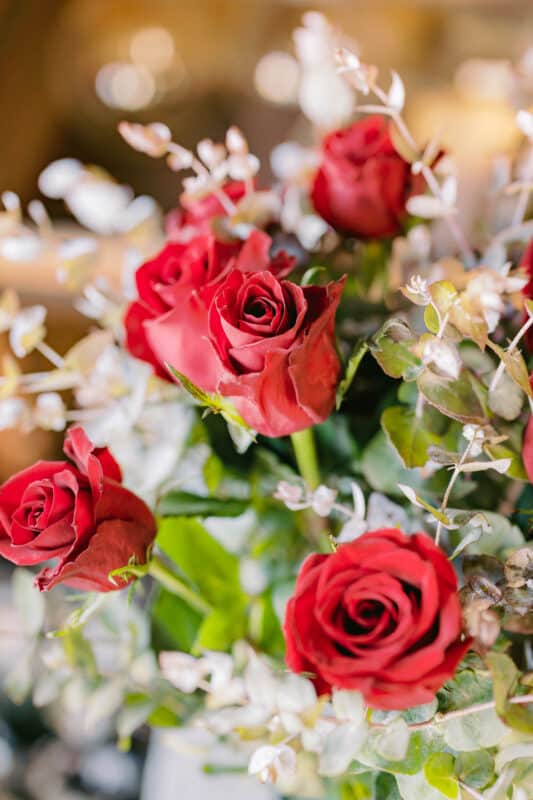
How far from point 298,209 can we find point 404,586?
0.87ft

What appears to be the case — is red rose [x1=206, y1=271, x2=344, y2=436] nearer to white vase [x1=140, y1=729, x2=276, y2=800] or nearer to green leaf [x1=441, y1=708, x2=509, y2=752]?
green leaf [x1=441, y1=708, x2=509, y2=752]

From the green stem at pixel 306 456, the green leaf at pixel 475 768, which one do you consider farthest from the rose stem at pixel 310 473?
the green leaf at pixel 475 768

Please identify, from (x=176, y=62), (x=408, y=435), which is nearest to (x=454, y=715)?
(x=408, y=435)

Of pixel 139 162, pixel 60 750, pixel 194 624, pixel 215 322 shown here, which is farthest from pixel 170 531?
pixel 139 162

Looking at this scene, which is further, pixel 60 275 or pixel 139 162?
pixel 139 162

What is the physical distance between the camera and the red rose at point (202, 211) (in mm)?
410

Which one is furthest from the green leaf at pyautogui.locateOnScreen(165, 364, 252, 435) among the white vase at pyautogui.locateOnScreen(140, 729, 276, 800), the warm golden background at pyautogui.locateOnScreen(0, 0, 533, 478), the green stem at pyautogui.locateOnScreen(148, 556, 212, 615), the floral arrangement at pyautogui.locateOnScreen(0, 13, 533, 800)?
the warm golden background at pyautogui.locateOnScreen(0, 0, 533, 478)

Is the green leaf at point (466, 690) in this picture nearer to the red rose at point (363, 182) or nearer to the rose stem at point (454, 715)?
the rose stem at point (454, 715)

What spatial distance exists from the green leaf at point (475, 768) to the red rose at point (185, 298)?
0.56ft

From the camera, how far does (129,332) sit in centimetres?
38

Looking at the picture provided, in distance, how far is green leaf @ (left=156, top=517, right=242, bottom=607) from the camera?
0.44m

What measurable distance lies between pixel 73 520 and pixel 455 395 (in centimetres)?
15

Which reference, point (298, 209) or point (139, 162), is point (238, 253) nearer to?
point (298, 209)

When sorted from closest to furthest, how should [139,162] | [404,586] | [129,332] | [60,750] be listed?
1. [404,586]
2. [129,332]
3. [60,750]
4. [139,162]
